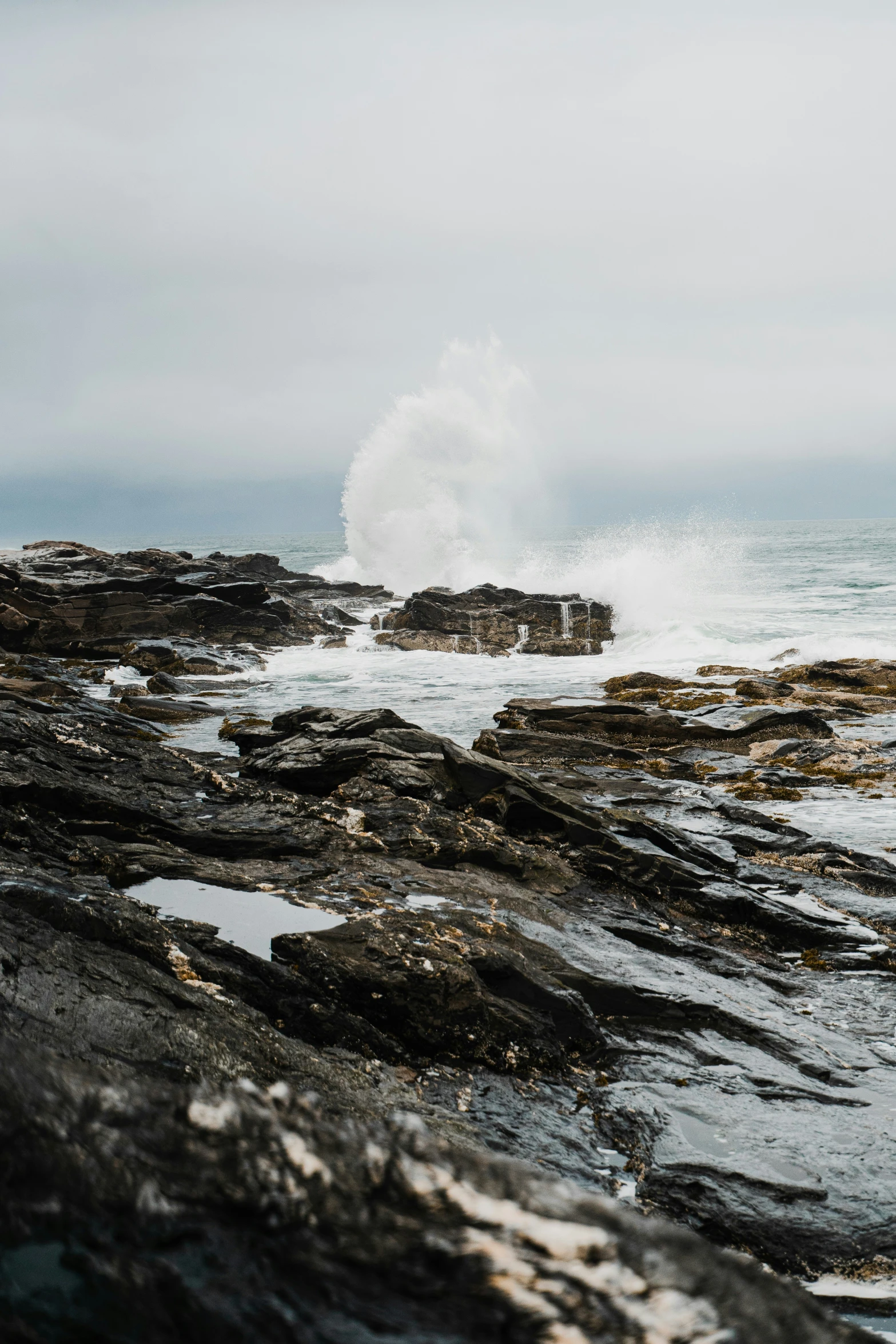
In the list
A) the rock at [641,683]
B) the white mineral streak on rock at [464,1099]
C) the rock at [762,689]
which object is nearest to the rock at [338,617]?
the rock at [641,683]

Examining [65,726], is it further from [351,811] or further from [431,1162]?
[431,1162]

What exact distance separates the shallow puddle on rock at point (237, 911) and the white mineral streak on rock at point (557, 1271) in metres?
3.64

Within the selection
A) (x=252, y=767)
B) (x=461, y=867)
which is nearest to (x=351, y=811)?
(x=461, y=867)

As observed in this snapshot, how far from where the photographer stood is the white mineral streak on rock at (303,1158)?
1.98 meters

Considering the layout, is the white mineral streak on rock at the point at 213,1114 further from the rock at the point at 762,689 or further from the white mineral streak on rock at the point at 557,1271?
the rock at the point at 762,689

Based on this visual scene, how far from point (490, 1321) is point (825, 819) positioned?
490 inches

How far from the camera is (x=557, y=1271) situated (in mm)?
1812

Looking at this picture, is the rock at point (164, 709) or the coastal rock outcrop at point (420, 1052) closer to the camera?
the coastal rock outcrop at point (420, 1052)

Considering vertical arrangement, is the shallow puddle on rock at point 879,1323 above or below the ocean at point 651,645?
below

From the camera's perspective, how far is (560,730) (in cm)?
1908

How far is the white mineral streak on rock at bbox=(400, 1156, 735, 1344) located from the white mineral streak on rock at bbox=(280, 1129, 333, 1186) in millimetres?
199

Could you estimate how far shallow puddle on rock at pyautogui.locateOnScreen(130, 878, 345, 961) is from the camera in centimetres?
561

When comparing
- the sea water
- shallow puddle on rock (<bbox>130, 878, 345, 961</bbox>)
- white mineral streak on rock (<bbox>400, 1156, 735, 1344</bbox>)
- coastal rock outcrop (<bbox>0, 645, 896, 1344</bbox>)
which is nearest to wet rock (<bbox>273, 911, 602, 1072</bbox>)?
coastal rock outcrop (<bbox>0, 645, 896, 1344</bbox>)

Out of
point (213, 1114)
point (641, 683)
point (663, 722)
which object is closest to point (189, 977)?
point (213, 1114)
